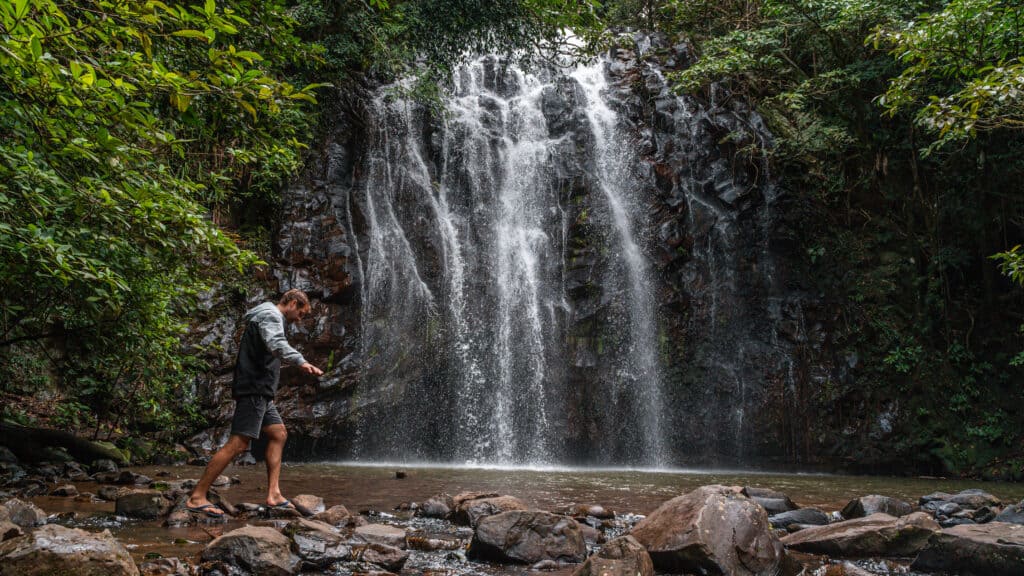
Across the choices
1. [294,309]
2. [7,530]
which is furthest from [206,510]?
[294,309]

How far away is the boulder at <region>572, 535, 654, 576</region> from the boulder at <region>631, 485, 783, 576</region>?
1.01 ft

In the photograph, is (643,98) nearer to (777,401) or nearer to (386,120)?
(386,120)

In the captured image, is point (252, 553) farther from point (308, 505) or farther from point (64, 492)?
point (64, 492)

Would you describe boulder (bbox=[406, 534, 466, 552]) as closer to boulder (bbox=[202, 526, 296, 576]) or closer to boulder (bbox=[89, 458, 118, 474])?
boulder (bbox=[202, 526, 296, 576])

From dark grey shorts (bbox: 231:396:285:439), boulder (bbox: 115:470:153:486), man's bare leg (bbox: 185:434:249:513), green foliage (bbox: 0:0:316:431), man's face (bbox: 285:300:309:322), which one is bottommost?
boulder (bbox: 115:470:153:486)

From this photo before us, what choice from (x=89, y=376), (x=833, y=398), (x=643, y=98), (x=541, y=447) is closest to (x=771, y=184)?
(x=643, y=98)

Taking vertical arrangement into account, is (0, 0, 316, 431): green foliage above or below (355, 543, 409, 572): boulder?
above

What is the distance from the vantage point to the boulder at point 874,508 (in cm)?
591

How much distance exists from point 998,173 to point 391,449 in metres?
14.0

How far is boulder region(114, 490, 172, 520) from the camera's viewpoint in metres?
4.80

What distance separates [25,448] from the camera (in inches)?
293

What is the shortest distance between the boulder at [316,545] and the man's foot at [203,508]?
931 millimetres

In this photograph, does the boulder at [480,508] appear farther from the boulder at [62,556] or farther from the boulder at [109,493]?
the boulder at [109,493]

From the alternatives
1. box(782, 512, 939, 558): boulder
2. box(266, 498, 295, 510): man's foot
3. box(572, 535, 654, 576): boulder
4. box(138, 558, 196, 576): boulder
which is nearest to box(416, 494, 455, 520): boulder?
box(266, 498, 295, 510): man's foot
